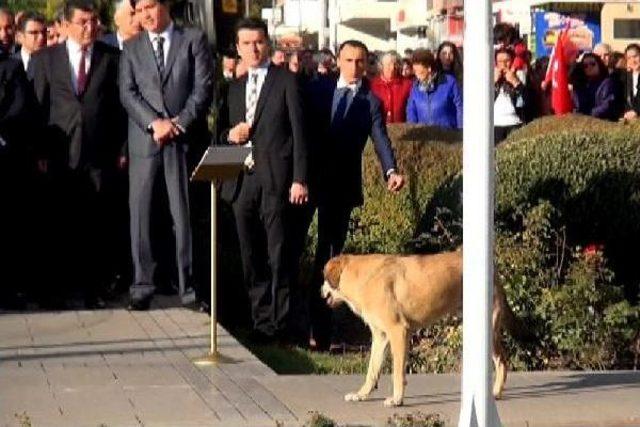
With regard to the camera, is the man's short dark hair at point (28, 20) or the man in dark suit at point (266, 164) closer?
the man in dark suit at point (266, 164)

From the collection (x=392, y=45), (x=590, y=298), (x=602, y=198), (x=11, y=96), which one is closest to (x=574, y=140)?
(x=602, y=198)

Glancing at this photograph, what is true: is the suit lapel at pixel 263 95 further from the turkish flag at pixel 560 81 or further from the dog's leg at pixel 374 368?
the turkish flag at pixel 560 81

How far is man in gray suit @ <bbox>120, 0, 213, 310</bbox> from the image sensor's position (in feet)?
48.4

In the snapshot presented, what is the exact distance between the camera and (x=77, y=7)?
1523cm

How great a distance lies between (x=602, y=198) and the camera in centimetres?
1441

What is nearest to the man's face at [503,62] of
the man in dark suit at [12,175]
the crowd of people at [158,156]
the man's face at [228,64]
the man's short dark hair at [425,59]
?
the man's short dark hair at [425,59]

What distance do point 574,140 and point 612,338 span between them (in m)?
1.91

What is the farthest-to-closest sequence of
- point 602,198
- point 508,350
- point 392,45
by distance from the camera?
point 392,45
point 602,198
point 508,350

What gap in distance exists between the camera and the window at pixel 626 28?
4156cm

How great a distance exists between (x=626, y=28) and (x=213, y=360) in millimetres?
31284

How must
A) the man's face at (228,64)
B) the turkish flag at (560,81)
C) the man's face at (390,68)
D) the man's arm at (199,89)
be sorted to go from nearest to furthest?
the man's arm at (199,89), the man's face at (228,64), the turkish flag at (560,81), the man's face at (390,68)

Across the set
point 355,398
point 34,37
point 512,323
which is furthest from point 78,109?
point 355,398

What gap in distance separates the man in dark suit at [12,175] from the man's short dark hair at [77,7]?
0.60 metres

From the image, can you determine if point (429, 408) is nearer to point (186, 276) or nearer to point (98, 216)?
point (186, 276)
